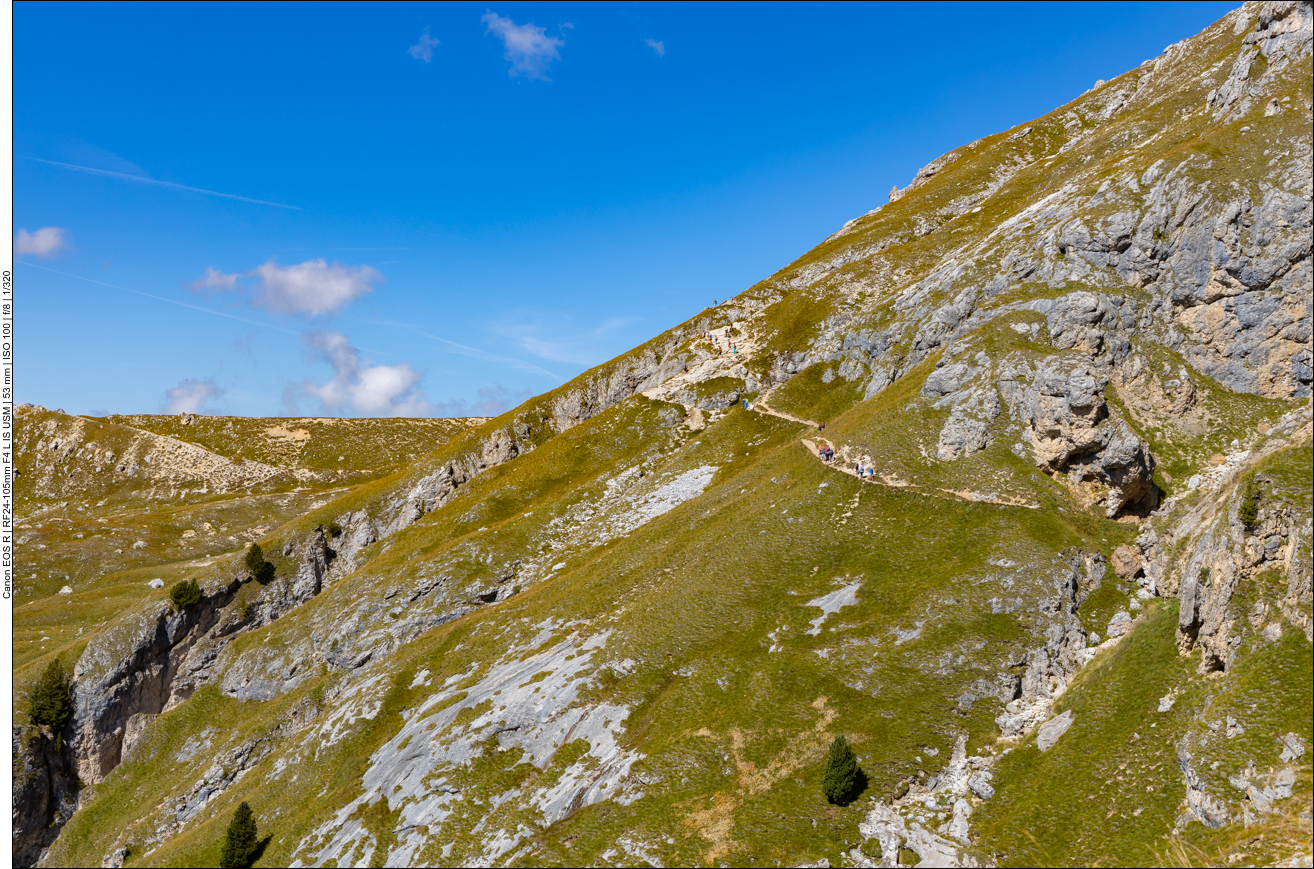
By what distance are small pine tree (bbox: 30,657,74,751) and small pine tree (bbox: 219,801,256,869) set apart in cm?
5010

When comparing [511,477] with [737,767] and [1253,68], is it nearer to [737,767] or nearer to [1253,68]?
[737,767]

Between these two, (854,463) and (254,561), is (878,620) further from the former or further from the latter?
(254,561)

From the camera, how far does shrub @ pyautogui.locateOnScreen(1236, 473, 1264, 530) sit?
96.4 feet

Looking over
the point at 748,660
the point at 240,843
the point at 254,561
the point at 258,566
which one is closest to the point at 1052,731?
the point at 748,660

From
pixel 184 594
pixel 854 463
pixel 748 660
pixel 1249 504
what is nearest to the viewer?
pixel 1249 504

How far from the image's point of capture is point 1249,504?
29.6 meters

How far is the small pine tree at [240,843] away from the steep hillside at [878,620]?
232 cm

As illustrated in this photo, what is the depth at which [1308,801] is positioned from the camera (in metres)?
22.0

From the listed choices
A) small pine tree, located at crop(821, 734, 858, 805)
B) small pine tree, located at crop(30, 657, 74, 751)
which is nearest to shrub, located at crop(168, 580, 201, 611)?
small pine tree, located at crop(30, 657, 74, 751)

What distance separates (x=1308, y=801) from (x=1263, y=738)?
291cm

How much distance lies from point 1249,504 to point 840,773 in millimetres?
23289

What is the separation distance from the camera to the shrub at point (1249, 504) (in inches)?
1157

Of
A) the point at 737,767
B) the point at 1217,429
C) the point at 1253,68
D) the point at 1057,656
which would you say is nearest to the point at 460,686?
the point at 737,767

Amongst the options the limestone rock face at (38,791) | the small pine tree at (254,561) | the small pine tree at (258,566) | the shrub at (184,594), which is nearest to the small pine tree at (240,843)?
the limestone rock face at (38,791)
